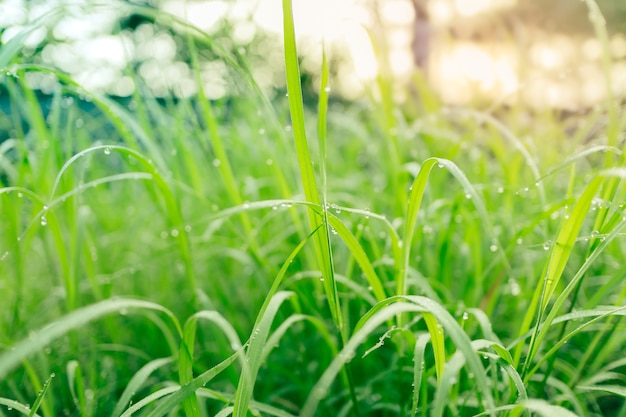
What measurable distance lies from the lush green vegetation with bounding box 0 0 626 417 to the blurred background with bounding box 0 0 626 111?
9 cm

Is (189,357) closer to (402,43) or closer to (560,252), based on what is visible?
(560,252)

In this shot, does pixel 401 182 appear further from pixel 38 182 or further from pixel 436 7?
pixel 436 7

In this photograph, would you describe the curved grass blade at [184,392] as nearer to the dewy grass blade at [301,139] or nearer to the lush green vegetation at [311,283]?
the lush green vegetation at [311,283]

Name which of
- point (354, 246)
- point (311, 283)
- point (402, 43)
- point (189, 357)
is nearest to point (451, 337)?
point (354, 246)

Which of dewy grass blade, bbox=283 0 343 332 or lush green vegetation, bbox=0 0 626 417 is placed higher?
dewy grass blade, bbox=283 0 343 332

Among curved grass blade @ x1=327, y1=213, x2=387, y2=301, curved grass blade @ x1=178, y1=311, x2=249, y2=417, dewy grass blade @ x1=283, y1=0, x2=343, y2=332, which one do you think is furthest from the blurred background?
curved grass blade @ x1=178, y1=311, x2=249, y2=417

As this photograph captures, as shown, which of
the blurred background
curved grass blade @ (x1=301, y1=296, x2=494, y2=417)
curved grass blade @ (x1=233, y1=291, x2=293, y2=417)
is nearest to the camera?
curved grass blade @ (x1=301, y1=296, x2=494, y2=417)

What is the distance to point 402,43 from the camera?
220cm

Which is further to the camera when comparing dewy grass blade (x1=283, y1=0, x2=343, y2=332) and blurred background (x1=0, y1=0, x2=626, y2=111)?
blurred background (x1=0, y1=0, x2=626, y2=111)

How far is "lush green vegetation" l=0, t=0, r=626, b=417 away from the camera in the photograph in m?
0.48

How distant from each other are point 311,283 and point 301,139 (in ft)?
1.45

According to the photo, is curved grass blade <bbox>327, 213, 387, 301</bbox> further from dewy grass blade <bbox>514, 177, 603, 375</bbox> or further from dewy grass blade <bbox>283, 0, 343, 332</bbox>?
dewy grass blade <bbox>514, 177, 603, 375</bbox>

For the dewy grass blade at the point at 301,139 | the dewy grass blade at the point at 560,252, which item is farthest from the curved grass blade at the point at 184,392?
the dewy grass blade at the point at 560,252

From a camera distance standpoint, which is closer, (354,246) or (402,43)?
(354,246)
